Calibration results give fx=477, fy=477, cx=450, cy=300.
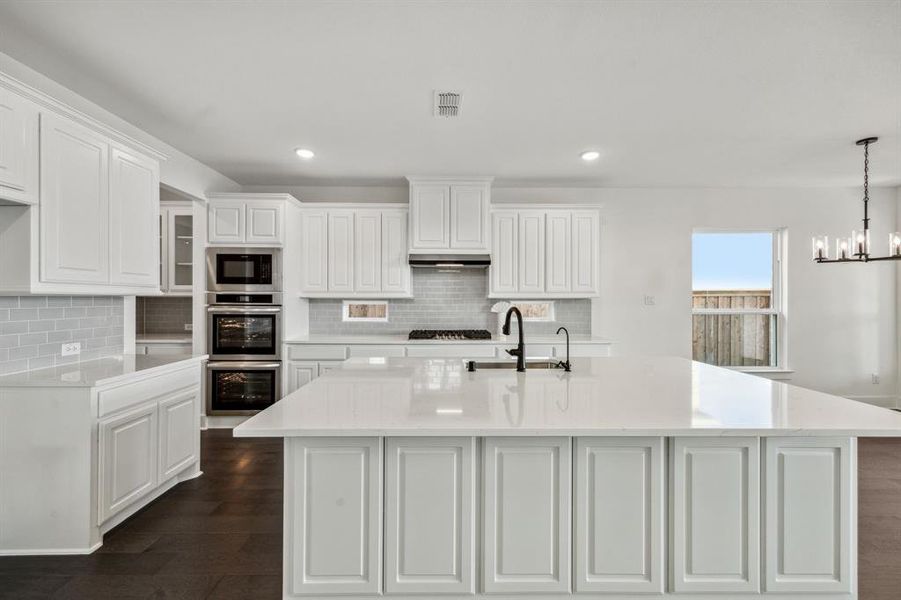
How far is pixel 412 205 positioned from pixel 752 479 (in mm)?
3802

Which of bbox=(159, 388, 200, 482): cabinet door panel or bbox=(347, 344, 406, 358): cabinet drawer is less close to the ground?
bbox=(347, 344, 406, 358): cabinet drawer

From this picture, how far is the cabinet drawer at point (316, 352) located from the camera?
15.3 ft

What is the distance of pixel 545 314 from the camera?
542cm

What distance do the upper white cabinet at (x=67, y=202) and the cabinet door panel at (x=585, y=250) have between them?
3.81 metres

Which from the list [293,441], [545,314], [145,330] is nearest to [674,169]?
[545,314]

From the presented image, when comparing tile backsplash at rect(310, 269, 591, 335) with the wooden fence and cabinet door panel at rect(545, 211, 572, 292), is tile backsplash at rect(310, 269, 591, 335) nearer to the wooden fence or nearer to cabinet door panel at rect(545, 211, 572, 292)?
cabinet door panel at rect(545, 211, 572, 292)

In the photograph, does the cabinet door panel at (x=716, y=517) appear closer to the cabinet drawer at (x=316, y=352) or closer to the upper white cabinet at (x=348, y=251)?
the cabinet drawer at (x=316, y=352)

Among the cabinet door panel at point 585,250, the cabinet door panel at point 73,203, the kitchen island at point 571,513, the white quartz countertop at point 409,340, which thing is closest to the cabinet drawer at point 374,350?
the white quartz countertop at point 409,340

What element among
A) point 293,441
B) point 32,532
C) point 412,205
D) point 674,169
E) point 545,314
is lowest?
point 32,532

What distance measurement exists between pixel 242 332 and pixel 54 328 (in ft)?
6.09

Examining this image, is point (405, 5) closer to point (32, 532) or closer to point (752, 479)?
point (752, 479)

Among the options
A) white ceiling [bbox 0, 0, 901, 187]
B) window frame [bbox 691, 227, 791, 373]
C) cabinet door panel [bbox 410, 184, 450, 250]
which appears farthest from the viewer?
window frame [bbox 691, 227, 791, 373]

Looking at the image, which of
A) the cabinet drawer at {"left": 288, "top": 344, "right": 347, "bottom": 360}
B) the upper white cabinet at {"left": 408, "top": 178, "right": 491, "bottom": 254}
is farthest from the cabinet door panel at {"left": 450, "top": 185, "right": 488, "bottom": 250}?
the cabinet drawer at {"left": 288, "top": 344, "right": 347, "bottom": 360}

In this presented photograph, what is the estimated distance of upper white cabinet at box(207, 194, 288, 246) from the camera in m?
4.59
